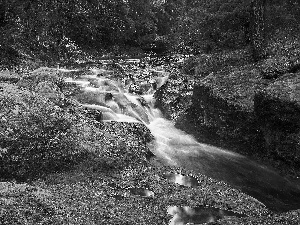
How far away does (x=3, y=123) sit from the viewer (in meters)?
10.1

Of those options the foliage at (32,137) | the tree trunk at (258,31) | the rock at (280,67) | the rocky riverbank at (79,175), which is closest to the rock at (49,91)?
the rocky riverbank at (79,175)

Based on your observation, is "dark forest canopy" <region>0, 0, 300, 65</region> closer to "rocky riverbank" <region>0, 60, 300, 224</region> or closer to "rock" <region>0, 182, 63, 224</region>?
"rocky riverbank" <region>0, 60, 300, 224</region>

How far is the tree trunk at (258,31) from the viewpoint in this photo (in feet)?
61.8

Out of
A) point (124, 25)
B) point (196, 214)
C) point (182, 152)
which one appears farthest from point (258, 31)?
point (196, 214)

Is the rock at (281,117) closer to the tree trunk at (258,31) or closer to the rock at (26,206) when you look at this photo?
the tree trunk at (258,31)

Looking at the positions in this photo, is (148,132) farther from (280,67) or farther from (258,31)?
(258,31)

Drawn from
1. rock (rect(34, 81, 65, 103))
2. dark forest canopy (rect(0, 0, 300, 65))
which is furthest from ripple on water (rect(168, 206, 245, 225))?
dark forest canopy (rect(0, 0, 300, 65))

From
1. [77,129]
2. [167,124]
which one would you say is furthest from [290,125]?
[77,129]

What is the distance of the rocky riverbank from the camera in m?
8.09

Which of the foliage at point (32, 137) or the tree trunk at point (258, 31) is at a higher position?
the tree trunk at point (258, 31)

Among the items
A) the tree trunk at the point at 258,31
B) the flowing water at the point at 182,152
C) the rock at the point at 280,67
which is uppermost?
the tree trunk at the point at 258,31

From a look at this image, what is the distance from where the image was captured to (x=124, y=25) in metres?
26.9

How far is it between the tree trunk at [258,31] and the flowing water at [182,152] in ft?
16.5

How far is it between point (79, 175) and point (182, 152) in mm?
4248
